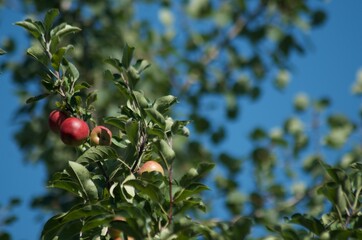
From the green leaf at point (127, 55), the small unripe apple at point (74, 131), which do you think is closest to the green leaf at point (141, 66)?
the green leaf at point (127, 55)

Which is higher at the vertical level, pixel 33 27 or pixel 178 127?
pixel 33 27

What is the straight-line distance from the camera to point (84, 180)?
5.36 ft

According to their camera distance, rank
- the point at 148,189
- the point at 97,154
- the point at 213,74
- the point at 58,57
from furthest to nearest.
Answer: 1. the point at 213,74
2. the point at 58,57
3. the point at 97,154
4. the point at 148,189

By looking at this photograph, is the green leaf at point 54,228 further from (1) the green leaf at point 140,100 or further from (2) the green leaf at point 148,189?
(1) the green leaf at point 140,100

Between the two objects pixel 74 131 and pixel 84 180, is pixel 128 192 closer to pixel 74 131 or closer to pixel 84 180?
pixel 84 180

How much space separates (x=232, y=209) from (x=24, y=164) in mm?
1866

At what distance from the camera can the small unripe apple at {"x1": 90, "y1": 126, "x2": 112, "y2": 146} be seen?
1.80 metres

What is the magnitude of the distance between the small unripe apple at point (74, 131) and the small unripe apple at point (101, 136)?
27 mm

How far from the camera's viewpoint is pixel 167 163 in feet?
5.38

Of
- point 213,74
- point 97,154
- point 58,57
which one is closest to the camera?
point 97,154

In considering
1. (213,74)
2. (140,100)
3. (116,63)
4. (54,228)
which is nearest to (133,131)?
(140,100)

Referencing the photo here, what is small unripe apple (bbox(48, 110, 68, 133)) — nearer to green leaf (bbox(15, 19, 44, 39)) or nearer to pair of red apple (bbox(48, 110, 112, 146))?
pair of red apple (bbox(48, 110, 112, 146))

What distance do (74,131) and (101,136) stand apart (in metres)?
0.09

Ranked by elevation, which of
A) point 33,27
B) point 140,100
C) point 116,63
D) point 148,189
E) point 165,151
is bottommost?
point 148,189
